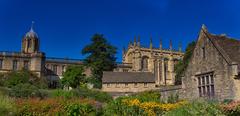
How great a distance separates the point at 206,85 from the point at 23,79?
4302cm

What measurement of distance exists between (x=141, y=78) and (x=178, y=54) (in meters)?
32.8

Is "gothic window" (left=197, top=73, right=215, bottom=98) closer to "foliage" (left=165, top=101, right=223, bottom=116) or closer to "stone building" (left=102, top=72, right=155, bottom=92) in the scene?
"foliage" (left=165, top=101, right=223, bottom=116)

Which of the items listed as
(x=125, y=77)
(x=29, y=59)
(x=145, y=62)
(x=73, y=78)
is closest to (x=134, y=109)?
(x=125, y=77)

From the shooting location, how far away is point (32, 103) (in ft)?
55.7

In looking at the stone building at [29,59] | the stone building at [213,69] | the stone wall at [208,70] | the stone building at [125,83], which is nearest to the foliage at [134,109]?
the stone building at [213,69]

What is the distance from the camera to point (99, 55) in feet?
222

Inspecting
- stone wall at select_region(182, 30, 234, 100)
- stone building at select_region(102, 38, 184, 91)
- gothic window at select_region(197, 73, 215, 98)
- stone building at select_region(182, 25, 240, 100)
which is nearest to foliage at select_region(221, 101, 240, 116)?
stone building at select_region(182, 25, 240, 100)

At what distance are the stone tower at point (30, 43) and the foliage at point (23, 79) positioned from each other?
951cm

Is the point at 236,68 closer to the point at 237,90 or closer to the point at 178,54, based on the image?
the point at 237,90

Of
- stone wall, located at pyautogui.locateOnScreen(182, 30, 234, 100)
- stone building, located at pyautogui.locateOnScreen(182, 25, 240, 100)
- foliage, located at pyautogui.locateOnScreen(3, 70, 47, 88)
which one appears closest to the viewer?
stone building, located at pyautogui.locateOnScreen(182, 25, 240, 100)

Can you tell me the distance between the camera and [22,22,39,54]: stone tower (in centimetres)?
7188

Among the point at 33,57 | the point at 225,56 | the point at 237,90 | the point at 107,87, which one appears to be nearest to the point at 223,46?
the point at 225,56

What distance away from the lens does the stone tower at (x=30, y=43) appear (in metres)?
71.9

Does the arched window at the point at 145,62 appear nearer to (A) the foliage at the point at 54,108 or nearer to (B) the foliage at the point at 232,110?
(A) the foliage at the point at 54,108
